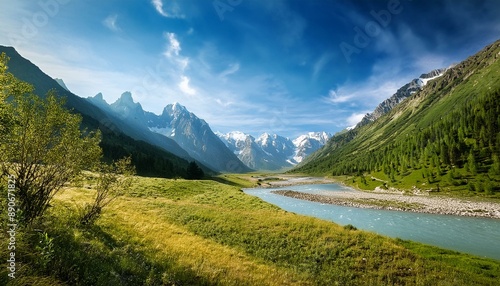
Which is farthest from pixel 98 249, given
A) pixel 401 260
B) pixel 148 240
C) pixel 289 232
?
pixel 401 260

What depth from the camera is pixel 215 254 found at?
2419 cm

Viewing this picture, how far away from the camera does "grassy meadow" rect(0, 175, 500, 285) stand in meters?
13.0

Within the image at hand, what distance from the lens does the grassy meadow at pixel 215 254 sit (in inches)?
514

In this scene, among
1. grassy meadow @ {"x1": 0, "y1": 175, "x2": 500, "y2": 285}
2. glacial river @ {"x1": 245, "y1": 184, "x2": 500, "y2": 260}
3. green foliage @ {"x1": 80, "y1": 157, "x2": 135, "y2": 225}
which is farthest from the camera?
glacial river @ {"x1": 245, "y1": 184, "x2": 500, "y2": 260}

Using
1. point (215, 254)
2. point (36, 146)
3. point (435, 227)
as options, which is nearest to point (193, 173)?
point (435, 227)

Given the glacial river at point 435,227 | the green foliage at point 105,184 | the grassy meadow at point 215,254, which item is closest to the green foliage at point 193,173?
the glacial river at point 435,227

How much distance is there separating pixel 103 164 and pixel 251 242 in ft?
63.2

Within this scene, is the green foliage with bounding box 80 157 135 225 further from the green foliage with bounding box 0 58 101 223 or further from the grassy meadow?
the green foliage with bounding box 0 58 101 223

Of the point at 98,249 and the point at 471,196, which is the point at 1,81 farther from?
the point at 471,196

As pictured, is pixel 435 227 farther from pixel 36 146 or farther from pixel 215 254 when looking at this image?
pixel 36 146

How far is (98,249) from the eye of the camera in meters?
17.2

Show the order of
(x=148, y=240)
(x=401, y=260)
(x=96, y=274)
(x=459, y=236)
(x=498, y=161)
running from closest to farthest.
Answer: (x=96, y=274) → (x=148, y=240) → (x=401, y=260) → (x=459, y=236) → (x=498, y=161)

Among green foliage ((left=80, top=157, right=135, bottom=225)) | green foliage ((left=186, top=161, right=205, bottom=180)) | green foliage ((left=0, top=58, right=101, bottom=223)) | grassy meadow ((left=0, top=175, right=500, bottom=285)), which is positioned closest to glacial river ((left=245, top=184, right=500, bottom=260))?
grassy meadow ((left=0, top=175, right=500, bottom=285))

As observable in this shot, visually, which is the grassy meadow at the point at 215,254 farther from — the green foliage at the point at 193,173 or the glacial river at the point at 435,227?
the green foliage at the point at 193,173
